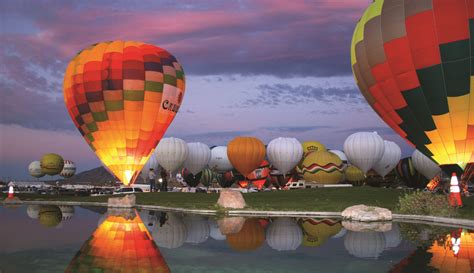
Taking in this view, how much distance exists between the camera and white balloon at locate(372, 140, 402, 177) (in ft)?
252

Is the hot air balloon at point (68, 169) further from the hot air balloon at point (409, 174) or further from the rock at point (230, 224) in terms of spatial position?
the rock at point (230, 224)

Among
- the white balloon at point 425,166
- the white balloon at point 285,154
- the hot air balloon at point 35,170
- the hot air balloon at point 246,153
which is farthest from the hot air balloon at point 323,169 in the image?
the hot air balloon at point 35,170

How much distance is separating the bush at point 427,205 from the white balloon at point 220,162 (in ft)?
213

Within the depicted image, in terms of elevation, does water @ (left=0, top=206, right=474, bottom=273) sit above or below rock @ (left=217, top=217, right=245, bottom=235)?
below

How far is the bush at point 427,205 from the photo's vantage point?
69.1 feet

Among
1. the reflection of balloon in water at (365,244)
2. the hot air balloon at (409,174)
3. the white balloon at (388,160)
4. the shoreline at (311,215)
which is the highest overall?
the white balloon at (388,160)

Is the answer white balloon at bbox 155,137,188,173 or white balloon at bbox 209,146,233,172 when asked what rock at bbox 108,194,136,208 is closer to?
white balloon at bbox 155,137,188,173

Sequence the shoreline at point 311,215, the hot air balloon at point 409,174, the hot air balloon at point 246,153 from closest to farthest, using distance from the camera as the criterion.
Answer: the shoreline at point 311,215, the hot air balloon at point 246,153, the hot air balloon at point 409,174

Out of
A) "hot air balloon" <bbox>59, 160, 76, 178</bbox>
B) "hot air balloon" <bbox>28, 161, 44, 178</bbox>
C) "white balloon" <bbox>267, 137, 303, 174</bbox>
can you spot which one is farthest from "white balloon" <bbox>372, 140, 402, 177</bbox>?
"hot air balloon" <bbox>28, 161, 44, 178</bbox>

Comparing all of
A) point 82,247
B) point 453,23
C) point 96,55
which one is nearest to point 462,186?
point 453,23

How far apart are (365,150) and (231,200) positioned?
47752 mm

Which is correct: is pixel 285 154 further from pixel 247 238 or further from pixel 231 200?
pixel 247 238

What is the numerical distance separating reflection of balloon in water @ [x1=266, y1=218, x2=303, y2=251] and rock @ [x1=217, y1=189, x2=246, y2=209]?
4.77m

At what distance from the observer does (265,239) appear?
621 inches
